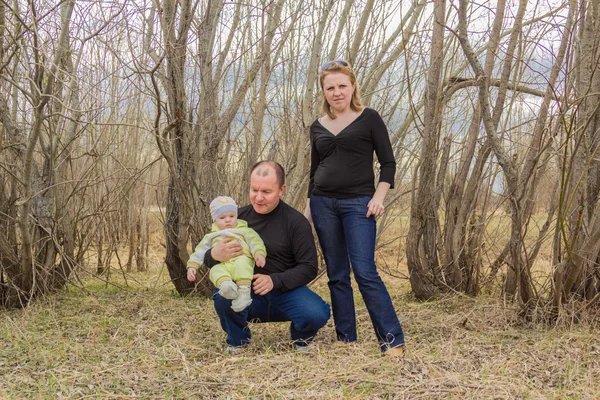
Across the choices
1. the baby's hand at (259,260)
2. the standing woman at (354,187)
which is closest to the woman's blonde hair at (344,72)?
the standing woman at (354,187)

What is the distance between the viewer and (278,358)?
3285mm

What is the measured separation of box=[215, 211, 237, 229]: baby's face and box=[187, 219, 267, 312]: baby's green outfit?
0.12 feet

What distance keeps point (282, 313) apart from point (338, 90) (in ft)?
4.33

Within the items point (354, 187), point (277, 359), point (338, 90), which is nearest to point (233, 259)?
point (277, 359)

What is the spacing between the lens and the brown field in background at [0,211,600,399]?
2.86 m

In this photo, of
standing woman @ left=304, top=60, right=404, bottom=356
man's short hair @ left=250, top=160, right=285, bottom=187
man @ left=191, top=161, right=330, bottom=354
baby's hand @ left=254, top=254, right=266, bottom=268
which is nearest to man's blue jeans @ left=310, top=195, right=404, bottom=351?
standing woman @ left=304, top=60, right=404, bottom=356

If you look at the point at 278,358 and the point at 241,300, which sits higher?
the point at 241,300

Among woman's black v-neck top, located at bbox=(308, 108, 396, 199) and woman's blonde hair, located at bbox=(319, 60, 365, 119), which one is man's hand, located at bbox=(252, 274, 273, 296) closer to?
woman's black v-neck top, located at bbox=(308, 108, 396, 199)

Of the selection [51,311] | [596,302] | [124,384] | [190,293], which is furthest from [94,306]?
[596,302]

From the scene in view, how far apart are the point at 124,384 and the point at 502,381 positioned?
6.08 ft

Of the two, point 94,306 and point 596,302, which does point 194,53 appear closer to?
point 94,306

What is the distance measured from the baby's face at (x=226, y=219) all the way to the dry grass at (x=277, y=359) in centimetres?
74

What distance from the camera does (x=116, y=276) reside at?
261 inches

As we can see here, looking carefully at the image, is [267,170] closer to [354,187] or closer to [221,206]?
[221,206]
